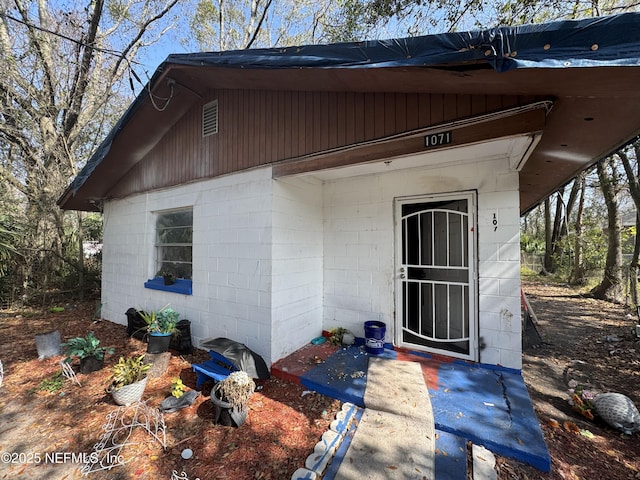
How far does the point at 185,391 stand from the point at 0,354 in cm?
372

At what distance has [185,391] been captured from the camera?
9.82 feet

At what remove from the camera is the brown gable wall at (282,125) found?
254 centimetres

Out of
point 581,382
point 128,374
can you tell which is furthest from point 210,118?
point 581,382

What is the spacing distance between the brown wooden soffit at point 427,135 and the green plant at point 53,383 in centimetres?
378

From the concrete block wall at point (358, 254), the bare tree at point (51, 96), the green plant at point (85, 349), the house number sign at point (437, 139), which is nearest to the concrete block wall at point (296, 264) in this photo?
the concrete block wall at point (358, 254)

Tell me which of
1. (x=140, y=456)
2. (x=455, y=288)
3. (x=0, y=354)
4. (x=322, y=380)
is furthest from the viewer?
(x=0, y=354)

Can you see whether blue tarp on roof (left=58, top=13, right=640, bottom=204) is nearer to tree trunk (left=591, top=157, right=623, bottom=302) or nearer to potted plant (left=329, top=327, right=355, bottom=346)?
potted plant (left=329, top=327, right=355, bottom=346)

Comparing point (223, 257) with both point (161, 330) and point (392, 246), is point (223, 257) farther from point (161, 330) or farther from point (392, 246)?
point (392, 246)

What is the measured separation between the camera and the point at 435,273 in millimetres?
3773

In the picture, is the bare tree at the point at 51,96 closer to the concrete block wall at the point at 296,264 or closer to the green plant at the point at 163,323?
the green plant at the point at 163,323

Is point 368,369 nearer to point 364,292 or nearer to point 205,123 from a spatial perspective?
point 364,292

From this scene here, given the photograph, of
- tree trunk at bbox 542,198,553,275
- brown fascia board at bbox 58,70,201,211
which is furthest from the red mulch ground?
tree trunk at bbox 542,198,553,275

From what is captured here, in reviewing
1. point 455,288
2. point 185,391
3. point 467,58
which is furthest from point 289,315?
point 467,58

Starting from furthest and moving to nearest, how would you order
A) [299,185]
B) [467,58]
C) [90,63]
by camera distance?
[90,63], [299,185], [467,58]
